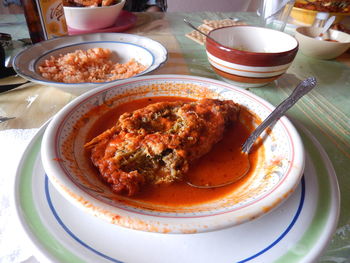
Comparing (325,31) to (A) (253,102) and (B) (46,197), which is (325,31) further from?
(B) (46,197)

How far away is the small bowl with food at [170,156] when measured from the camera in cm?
61

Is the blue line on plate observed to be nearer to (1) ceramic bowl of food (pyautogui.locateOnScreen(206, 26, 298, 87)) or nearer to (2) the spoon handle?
(2) the spoon handle

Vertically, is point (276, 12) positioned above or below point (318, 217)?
above

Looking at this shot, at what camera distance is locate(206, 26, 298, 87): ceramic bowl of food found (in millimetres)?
1285

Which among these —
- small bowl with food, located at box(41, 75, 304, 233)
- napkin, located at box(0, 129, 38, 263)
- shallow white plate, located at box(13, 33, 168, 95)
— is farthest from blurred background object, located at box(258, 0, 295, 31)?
napkin, located at box(0, 129, 38, 263)

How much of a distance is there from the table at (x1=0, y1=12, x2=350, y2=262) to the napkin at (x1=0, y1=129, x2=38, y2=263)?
16 mm

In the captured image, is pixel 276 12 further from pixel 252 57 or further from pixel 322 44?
pixel 252 57

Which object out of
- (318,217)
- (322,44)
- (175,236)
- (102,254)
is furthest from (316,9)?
(102,254)

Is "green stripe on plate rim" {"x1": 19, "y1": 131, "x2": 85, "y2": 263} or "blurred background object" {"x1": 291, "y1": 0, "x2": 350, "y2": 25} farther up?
"blurred background object" {"x1": 291, "y1": 0, "x2": 350, "y2": 25}

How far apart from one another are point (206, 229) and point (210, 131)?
0.46 m

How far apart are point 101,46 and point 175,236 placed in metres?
1.40

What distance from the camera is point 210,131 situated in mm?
970

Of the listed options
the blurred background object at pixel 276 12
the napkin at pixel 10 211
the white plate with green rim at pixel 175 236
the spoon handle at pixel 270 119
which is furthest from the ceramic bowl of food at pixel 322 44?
the napkin at pixel 10 211

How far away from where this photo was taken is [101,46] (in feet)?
5.55
